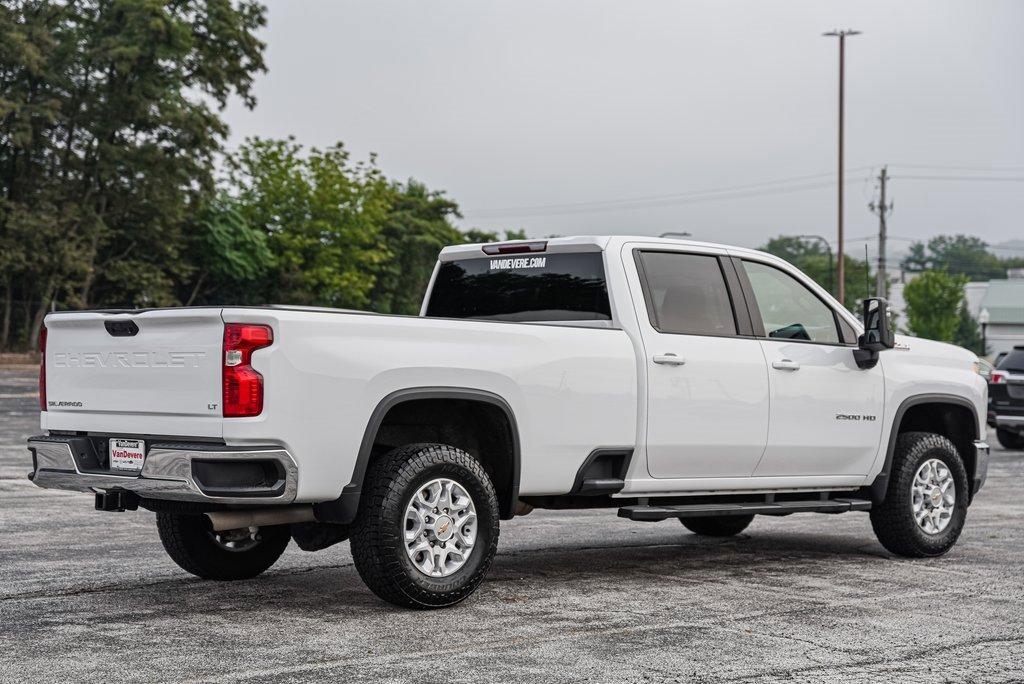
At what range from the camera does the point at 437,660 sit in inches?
233

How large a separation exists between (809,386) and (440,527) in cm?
300

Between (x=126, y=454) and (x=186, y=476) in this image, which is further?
(x=126, y=454)

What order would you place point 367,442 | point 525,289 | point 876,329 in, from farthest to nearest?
point 876,329 < point 525,289 < point 367,442

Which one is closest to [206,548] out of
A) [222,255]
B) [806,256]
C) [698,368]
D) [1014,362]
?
[698,368]

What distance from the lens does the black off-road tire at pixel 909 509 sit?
9.45 m

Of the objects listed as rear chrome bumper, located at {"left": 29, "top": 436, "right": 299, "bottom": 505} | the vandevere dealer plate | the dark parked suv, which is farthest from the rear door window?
the dark parked suv

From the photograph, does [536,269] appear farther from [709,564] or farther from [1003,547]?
[1003,547]

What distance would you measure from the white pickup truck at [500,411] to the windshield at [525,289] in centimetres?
1

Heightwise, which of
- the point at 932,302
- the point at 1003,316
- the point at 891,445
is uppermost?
the point at 932,302

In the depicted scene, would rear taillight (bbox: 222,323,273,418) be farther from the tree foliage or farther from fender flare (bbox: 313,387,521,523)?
the tree foliage

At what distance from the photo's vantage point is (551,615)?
7.07m

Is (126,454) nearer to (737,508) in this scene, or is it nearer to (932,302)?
(737,508)

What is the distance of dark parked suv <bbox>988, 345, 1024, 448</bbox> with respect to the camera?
21.7m

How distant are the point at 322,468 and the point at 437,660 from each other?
1196mm
